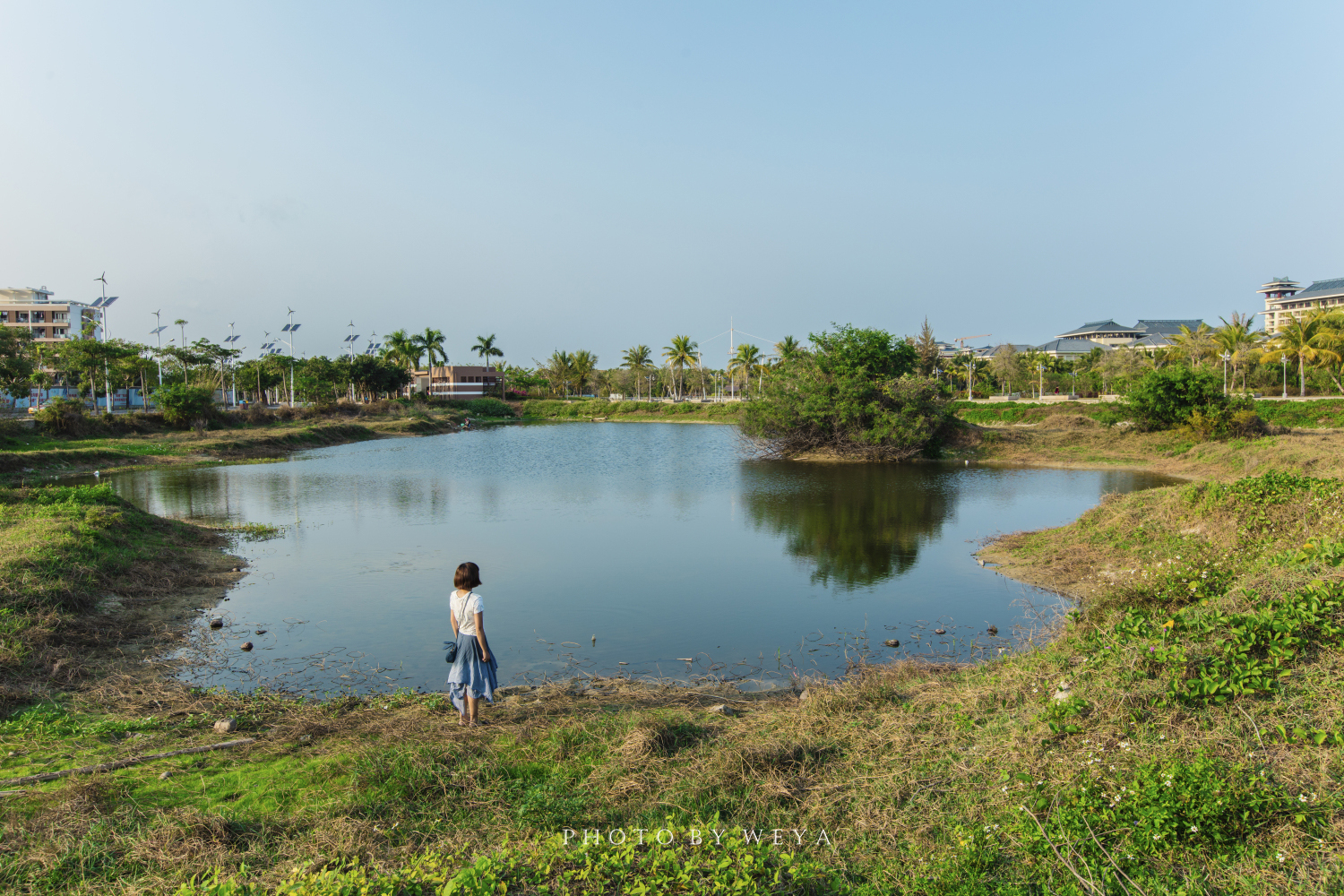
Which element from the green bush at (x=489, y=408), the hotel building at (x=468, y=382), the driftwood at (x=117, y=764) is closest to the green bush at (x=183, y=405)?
the green bush at (x=489, y=408)

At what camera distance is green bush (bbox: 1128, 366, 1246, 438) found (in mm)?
36500

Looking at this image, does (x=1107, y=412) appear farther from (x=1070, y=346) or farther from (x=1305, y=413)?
(x=1070, y=346)

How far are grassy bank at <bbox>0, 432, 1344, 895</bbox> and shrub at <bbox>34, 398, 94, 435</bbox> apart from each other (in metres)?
39.5

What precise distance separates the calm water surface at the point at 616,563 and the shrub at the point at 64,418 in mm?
11102

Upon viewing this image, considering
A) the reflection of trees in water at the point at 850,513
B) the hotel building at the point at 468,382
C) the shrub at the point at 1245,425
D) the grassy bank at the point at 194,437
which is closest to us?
the reflection of trees in water at the point at 850,513

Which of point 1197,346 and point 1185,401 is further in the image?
point 1197,346

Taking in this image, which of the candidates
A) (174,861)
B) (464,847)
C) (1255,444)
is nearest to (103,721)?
(174,861)

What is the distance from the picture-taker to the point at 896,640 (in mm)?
11273

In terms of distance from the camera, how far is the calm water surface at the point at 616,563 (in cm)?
1088

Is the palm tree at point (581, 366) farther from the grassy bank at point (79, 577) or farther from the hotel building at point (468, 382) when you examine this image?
the grassy bank at point (79, 577)

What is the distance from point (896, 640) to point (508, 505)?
1674 cm

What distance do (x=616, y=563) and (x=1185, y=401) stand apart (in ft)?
112

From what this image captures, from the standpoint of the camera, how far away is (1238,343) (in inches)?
2552

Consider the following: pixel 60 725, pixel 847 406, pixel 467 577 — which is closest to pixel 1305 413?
pixel 847 406
